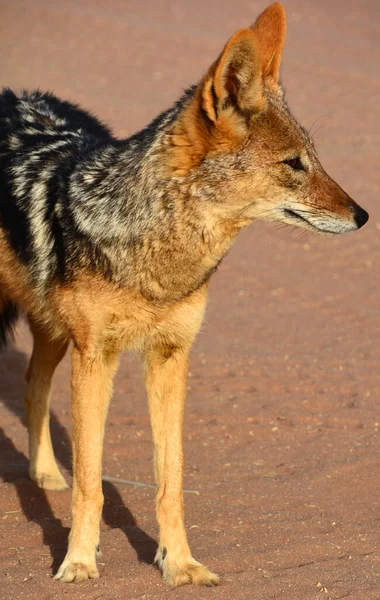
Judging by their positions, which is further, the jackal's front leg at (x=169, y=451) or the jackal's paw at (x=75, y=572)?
the jackal's front leg at (x=169, y=451)

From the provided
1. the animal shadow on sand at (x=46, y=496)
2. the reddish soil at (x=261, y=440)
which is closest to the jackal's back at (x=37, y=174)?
the animal shadow on sand at (x=46, y=496)

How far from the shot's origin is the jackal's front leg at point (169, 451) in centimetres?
517

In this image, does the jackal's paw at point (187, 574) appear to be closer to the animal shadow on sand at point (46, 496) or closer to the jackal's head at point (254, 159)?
the animal shadow on sand at point (46, 496)

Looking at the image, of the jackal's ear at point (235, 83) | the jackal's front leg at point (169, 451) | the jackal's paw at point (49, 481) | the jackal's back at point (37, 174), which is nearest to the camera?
the jackal's ear at point (235, 83)

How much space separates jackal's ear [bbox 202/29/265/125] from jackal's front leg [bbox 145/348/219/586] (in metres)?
1.34

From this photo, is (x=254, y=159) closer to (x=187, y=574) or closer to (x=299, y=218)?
(x=299, y=218)

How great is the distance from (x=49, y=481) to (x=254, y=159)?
2.79 metres

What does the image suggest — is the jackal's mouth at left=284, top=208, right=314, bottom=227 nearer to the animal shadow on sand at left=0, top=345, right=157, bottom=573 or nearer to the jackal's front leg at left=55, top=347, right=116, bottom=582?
the jackal's front leg at left=55, top=347, right=116, bottom=582

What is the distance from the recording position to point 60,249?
5398mm

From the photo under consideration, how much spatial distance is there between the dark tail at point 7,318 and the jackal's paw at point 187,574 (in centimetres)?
234

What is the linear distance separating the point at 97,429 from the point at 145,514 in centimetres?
117

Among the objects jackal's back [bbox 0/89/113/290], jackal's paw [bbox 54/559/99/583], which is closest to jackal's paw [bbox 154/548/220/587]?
jackal's paw [bbox 54/559/99/583]

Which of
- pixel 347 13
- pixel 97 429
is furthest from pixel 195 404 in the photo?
pixel 347 13

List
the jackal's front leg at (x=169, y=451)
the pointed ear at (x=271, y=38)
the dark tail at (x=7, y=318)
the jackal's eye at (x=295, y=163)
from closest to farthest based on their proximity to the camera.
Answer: the jackal's eye at (x=295, y=163) < the jackal's front leg at (x=169, y=451) < the pointed ear at (x=271, y=38) < the dark tail at (x=7, y=318)
